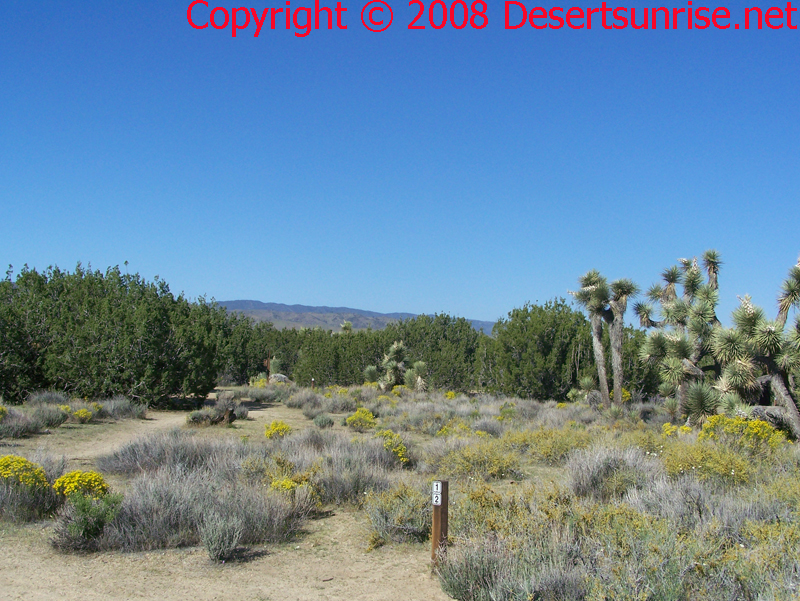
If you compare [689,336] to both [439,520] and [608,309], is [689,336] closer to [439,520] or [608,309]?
[608,309]

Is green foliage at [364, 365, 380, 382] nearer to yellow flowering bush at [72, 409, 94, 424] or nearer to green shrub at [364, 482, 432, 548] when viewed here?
yellow flowering bush at [72, 409, 94, 424]

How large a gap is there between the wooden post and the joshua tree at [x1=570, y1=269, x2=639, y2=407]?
51.1ft

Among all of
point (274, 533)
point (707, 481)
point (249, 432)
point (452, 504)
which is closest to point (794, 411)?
point (707, 481)

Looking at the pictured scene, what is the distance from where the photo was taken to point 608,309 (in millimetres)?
19734

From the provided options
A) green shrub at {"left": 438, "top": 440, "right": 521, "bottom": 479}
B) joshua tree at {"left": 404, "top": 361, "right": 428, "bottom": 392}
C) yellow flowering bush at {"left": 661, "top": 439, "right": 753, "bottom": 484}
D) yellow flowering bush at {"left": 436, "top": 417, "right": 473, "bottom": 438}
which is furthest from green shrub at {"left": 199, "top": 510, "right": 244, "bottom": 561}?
joshua tree at {"left": 404, "top": 361, "right": 428, "bottom": 392}

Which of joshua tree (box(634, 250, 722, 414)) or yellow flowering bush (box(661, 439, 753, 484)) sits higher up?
joshua tree (box(634, 250, 722, 414))

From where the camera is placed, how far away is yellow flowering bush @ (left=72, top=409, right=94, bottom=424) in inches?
561

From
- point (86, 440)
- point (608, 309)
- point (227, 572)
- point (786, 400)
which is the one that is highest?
point (608, 309)

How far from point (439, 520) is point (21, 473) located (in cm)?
509

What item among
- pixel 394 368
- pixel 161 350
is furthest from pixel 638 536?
pixel 394 368

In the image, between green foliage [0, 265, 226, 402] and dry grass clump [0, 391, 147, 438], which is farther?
green foliage [0, 265, 226, 402]

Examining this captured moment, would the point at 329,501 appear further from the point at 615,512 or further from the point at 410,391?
the point at 410,391

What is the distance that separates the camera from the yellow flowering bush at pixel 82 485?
630cm

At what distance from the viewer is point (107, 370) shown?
18328 millimetres
